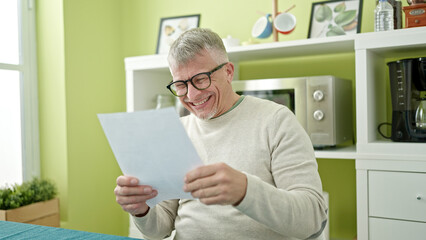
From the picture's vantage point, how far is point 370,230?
1836 mm

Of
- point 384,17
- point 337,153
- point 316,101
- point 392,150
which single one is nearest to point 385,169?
point 392,150

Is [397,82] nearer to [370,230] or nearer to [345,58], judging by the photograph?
[345,58]

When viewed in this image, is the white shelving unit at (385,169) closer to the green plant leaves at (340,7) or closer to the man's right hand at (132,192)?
the green plant leaves at (340,7)

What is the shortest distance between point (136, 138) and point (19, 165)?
1931 millimetres

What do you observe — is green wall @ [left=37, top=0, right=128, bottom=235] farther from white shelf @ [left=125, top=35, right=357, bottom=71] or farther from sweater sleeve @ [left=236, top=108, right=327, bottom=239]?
sweater sleeve @ [left=236, top=108, right=327, bottom=239]

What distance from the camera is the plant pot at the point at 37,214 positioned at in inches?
84.4

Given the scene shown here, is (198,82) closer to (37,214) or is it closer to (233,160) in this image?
(233,160)

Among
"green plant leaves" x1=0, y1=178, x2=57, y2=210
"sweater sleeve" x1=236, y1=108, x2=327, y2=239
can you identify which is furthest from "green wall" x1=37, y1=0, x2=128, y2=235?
"sweater sleeve" x1=236, y1=108, x2=327, y2=239

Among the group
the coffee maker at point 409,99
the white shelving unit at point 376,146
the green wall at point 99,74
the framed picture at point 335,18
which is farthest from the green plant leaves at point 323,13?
the coffee maker at point 409,99

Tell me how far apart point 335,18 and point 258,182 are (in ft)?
5.04

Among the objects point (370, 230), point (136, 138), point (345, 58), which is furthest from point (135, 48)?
point (136, 138)

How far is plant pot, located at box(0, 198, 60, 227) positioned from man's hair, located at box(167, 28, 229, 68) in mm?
1373

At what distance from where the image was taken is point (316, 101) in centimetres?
201

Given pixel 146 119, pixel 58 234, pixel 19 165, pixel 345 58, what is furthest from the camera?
Answer: pixel 19 165
